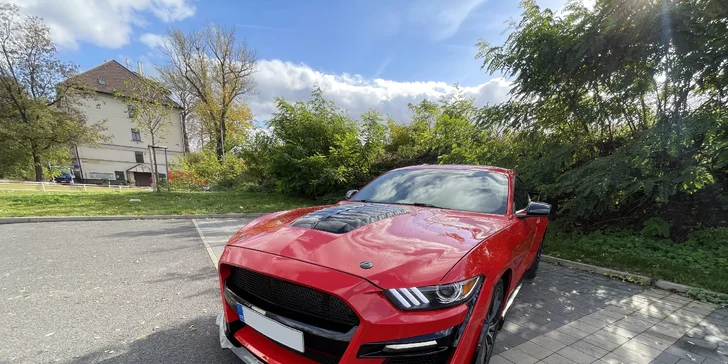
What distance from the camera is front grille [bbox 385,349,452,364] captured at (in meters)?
1.34

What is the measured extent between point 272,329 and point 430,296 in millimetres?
869

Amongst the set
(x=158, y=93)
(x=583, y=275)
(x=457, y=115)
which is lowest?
(x=583, y=275)

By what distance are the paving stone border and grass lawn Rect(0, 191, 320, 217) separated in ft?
25.3

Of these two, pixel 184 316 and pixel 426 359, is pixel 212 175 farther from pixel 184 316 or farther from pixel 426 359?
pixel 426 359

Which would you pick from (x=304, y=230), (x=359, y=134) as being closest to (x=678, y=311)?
(x=304, y=230)

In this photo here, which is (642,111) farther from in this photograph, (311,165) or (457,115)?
(311,165)

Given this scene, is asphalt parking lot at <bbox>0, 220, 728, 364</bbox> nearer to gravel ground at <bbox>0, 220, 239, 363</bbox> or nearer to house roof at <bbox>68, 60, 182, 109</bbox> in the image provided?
gravel ground at <bbox>0, 220, 239, 363</bbox>

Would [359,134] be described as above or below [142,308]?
above

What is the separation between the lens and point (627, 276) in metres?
4.03

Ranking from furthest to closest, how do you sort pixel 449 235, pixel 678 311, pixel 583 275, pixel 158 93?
pixel 158 93, pixel 583 275, pixel 678 311, pixel 449 235

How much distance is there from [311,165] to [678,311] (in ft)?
31.4

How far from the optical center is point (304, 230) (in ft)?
6.03

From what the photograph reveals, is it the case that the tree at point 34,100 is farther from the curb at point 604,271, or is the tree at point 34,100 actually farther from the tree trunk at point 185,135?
the curb at point 604,271

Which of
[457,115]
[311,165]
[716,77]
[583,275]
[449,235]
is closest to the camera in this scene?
[449,235]
